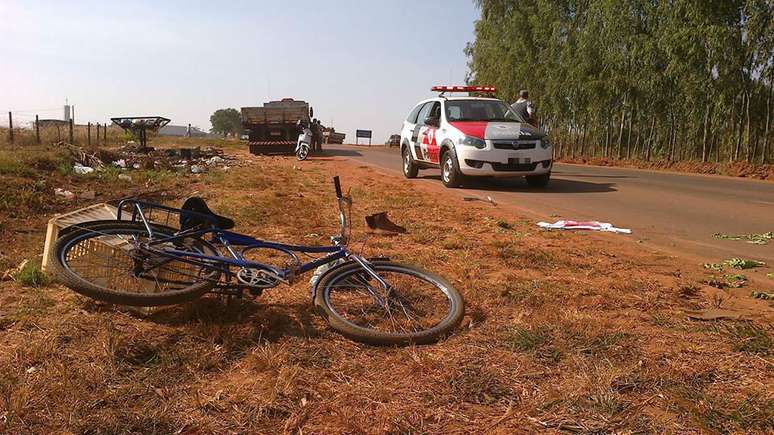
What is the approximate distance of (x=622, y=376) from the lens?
2.35 metres

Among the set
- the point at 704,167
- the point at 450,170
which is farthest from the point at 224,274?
the point at 704,167

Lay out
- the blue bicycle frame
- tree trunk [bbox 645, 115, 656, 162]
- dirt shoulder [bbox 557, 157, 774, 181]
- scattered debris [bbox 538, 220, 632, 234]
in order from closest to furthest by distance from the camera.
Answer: the blue bicycle frame, scattered debris [bbox 538, 220, 632, 234], dirt shoulder [bbox 557, 157, 774, 181], tree trunk [bbox 645, 115, 656, 162]

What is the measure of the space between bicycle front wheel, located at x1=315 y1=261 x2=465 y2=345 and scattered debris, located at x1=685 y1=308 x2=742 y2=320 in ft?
4.68

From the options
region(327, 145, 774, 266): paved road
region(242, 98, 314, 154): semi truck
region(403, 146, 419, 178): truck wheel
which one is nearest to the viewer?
region(327, 145, 774, 266): paved road

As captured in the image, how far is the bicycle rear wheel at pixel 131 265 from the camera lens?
2.88 m

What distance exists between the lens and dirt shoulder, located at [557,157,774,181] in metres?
16.2

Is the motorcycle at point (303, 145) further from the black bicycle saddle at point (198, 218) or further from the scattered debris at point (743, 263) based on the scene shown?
the black bicycle saddle at point (198, 218)

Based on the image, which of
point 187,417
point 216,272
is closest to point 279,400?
point 187,417

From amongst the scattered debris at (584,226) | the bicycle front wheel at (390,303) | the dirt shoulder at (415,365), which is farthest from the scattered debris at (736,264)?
the bicycle front wheel at (390,303)

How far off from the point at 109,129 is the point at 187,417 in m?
40.5

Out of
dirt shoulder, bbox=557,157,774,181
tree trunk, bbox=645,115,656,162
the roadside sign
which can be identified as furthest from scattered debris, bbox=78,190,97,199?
the roadside sign

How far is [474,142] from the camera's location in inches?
382

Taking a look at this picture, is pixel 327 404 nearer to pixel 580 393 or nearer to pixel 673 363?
pixel 580 393

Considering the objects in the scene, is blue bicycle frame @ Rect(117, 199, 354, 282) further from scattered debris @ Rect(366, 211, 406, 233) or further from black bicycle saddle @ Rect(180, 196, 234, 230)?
scattered debris @ Rect(366, 211, 406, 233)
